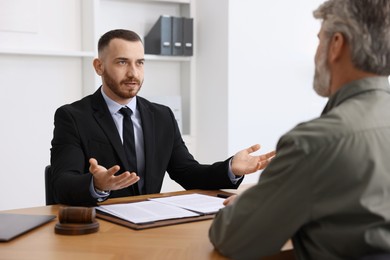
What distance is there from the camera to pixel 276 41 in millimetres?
4969

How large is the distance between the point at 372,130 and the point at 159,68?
3.75 metres

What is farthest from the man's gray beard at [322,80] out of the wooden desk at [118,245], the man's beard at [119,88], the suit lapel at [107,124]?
the man's beard at [119,88]

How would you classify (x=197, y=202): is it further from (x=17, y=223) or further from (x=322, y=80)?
(x=322, y=80)

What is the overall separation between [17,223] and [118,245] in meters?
0.43

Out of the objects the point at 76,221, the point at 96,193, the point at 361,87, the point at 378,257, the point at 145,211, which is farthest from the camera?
the point at 96,193

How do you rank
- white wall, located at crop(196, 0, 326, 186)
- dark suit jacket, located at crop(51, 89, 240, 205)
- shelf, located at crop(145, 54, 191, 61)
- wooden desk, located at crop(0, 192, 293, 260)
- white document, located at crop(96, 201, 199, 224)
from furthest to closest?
white wall, located at crop(196, 0, 326, 186) → shelf, located at crop(145, 54, 191, 61) → dark suit jacket, located at crop(51, 89, 240, 205) → white document, located at crop(96, 201, 199, 224) → wooden desk, located at crop(0, 192, 293, 260)

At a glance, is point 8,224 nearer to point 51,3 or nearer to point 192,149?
point 51,3

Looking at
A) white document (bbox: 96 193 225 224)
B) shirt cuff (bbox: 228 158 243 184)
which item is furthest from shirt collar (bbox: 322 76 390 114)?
shirt cuff (bbox: 228 158 243 184)

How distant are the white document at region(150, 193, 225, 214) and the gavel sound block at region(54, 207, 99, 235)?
0.42 meters

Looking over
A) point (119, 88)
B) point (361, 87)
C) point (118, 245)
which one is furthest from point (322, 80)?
point (119, 88)

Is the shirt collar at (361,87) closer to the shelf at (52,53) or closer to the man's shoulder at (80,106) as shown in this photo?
the man's shoulder at (80,106)

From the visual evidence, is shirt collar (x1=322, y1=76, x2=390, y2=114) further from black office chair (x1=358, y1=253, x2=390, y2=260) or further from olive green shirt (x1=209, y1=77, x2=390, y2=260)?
black office chair (x1=358, y1=253, x2=390, y2=260)

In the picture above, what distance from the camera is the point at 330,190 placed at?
130 centimetres

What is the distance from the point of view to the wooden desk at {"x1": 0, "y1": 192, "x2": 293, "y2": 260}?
1567 mm
